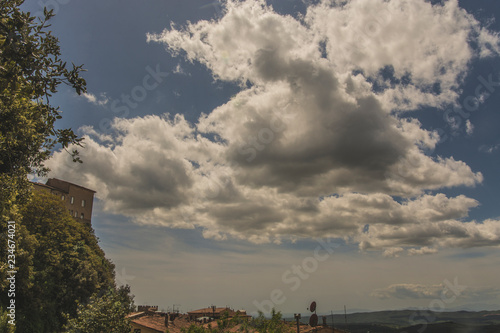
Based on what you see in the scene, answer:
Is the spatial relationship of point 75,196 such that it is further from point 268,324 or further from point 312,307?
point 312,307

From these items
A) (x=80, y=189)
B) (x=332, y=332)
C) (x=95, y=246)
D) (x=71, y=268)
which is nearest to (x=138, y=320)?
(x=71, y=268)

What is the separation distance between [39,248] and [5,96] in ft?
142

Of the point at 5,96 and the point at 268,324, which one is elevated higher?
the point at 5,96

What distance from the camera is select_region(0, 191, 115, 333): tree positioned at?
37312mm

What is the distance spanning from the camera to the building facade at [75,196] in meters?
76.7

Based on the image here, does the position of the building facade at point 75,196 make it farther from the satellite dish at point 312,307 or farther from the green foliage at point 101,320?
the satellite dish at point 312,307

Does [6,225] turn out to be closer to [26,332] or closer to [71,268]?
[26,332]

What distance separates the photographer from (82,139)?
1003cm

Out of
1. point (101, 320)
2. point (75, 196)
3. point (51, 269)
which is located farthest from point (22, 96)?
point (75, 196)

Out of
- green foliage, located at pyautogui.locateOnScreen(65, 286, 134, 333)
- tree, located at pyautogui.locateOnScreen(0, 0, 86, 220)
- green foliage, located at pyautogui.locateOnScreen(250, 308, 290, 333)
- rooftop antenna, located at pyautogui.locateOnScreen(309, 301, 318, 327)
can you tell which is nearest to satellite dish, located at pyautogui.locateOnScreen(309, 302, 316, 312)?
rooftop antenna, located at pyautogui.locateOnScreen(309, 301, 318, 327)

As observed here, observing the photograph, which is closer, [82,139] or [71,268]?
[82,139]

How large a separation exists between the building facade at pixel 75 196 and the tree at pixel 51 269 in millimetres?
24674

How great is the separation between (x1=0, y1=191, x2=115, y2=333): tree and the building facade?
24674 mm

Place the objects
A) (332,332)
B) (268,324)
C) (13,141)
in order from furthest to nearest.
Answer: (332,332)
(268,324)
(13,141)
